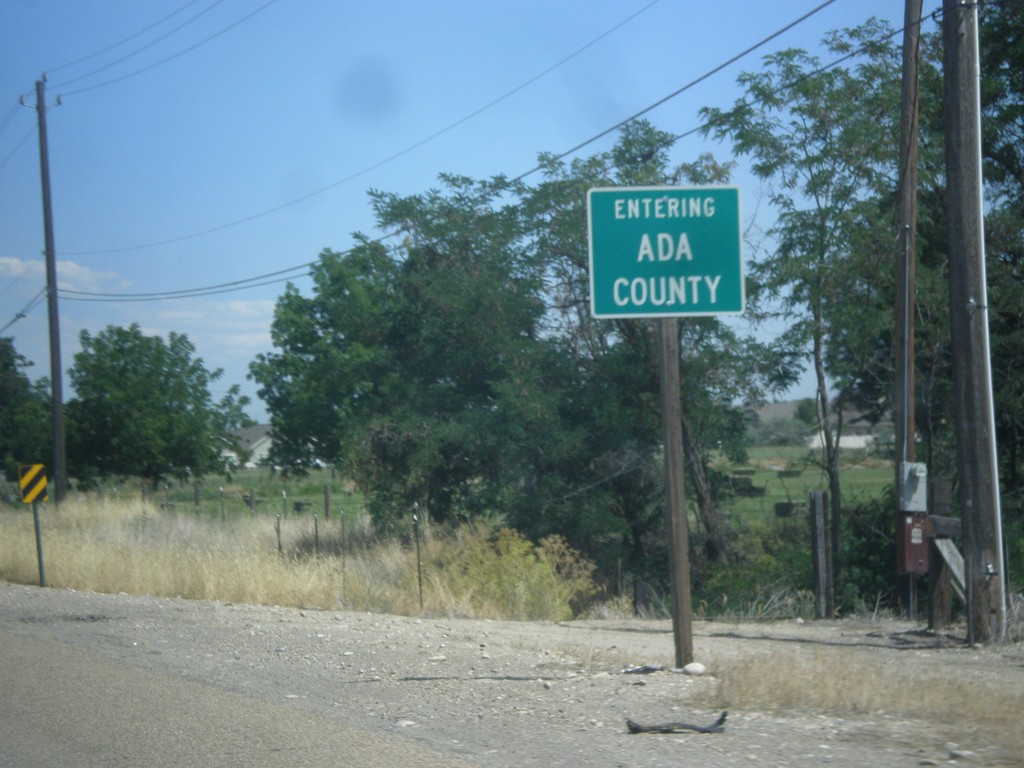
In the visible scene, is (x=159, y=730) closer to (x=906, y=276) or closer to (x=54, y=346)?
(x=906, y=276)

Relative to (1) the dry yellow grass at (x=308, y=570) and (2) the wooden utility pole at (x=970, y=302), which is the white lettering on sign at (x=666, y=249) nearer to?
(2) the wooden utility pole at (x=970, y=302)

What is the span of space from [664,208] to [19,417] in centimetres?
3266

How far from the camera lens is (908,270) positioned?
44.3ft

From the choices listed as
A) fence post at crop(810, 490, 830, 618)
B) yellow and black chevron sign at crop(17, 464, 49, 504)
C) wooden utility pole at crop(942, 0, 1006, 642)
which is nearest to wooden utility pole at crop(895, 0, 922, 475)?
fence post at crop(810, 490, 830, 618)

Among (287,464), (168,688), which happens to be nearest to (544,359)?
(168,688)

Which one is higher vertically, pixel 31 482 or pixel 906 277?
pixel 906 277

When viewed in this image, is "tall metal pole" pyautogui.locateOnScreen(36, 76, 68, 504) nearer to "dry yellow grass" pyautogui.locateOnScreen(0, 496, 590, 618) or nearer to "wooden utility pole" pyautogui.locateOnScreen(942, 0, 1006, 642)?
"dry yellow grass" pyautogui.locateOnScreen(0, 496, 590, 618)

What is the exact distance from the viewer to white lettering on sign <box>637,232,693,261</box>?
8.08 m

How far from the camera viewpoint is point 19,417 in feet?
116

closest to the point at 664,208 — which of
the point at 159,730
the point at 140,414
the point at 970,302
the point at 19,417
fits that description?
the point at 970,302

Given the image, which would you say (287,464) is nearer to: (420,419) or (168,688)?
(420,419)

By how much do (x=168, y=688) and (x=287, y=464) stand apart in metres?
28.4

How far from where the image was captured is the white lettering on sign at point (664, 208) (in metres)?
8.06

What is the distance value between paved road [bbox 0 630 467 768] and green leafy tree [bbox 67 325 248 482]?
25.0 m
